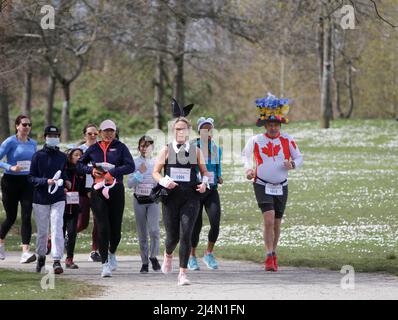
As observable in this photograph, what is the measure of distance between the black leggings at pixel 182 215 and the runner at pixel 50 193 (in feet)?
5.70

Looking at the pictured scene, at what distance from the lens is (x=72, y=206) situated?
13586 millimetres

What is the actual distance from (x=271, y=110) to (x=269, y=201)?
1244mm

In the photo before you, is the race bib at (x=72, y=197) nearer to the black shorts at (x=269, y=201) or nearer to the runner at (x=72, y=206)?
the runner at (x=72, y=206)

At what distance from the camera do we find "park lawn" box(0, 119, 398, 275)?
14953 millimetres

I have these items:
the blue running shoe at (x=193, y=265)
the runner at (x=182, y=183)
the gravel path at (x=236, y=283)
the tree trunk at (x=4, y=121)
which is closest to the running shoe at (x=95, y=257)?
the gravel path at (x=236, y=283)

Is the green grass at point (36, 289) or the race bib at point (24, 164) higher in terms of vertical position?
the race bib at point (24, 164)

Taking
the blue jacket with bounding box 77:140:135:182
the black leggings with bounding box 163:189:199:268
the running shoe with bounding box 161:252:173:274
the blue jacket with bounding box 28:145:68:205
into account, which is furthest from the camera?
the blue jacket with bounding box 28:145:68:205

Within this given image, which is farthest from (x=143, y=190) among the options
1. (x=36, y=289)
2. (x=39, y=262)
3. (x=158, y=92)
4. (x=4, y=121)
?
(x=158, y=92)

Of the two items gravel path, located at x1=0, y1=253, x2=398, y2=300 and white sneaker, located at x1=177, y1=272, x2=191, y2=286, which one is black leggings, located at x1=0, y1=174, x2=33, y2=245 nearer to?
gravel path, located at x1=0, y1=253, x2=398, y2=300

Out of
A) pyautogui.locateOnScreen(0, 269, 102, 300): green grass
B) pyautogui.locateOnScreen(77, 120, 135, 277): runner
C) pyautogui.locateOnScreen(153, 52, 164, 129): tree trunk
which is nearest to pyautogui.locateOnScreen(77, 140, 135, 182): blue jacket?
pyautogui.locateOnScreen(77, 120, 135, 277): runner

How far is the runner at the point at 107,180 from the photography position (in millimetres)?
12250

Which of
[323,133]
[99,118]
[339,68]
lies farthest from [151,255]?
[339,68]

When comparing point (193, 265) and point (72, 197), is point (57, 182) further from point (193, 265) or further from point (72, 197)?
point (193, 265)

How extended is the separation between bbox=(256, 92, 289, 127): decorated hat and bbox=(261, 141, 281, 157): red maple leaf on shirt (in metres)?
0.31
